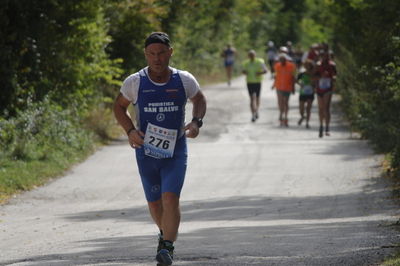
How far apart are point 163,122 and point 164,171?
1.41 ft

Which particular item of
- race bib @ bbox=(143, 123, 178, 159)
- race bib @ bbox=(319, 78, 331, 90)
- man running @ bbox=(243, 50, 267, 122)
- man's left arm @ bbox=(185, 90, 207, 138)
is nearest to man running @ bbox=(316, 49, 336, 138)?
race bib @ bbox=(319, 78, 331, 90)

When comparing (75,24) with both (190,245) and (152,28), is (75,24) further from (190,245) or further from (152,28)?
(190,245)

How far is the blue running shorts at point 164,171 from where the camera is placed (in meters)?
8.78

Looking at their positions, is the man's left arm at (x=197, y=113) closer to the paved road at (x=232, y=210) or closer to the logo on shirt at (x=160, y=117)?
the logo on shirt at (x=160, y=117)

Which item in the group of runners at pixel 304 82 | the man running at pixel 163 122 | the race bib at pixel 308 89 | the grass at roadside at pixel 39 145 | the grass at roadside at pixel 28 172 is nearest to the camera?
the man running at pixel 163 122

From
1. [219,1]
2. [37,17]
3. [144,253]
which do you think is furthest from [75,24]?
[219,1]

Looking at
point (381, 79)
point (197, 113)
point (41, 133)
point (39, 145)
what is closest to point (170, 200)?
point (197, 113)

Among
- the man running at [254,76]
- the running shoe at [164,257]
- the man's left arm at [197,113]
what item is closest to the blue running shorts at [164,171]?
the man's left arm at [197,113]

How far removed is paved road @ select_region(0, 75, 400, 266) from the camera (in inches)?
387

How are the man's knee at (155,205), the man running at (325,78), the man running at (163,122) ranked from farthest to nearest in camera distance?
the man running at (325,78) → the man's knee at (155,205) → the man running at (163,122)

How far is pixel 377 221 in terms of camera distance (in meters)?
12.7

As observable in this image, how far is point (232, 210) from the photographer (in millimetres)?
14445

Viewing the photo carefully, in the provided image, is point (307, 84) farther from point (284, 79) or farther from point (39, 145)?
point (39, 145)

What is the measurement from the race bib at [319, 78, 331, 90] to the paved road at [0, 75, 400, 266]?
129cm
